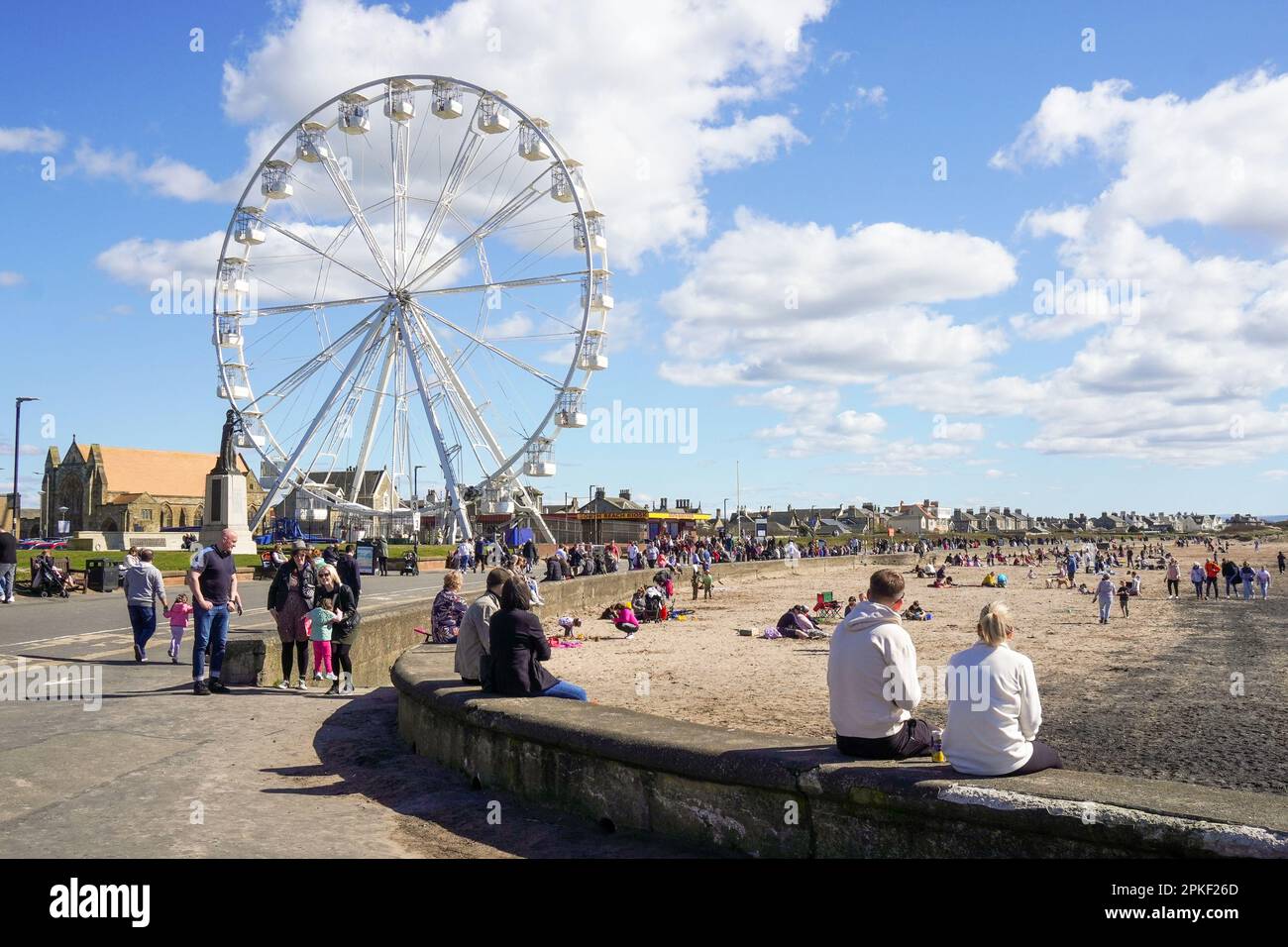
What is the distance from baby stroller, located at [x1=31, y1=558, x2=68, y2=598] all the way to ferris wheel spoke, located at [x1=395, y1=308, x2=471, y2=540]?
19.9m

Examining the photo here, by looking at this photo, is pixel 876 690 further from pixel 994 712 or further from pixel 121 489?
pixel 121 489

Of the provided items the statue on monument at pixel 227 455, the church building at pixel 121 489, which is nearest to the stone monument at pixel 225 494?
the statue on monument at pixel 227 455

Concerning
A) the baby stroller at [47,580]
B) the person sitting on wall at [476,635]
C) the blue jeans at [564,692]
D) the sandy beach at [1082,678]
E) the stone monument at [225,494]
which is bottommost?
the sandy beach at [1082,678]

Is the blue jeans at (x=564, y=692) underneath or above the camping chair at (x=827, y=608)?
above

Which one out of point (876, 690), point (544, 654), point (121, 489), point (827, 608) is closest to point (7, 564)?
point (827, 608)

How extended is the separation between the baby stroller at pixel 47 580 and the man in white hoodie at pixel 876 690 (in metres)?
21.6

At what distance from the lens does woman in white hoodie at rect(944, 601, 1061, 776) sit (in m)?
4.18

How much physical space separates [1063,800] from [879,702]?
1.09 metres

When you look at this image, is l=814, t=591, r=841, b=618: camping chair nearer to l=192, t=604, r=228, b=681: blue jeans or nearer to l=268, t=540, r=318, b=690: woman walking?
l=268, t=540, r=318, b=690: woman walking

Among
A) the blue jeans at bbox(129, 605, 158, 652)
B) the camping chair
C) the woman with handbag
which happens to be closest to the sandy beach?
the camping chair

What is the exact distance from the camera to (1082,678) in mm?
15047

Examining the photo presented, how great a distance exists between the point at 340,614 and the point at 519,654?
436cm

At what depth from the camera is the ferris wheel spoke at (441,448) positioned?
40375 mm

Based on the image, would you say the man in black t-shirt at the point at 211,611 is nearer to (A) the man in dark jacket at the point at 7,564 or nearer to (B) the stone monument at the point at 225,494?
(A) the man in dark jacket at the point at 7,564
